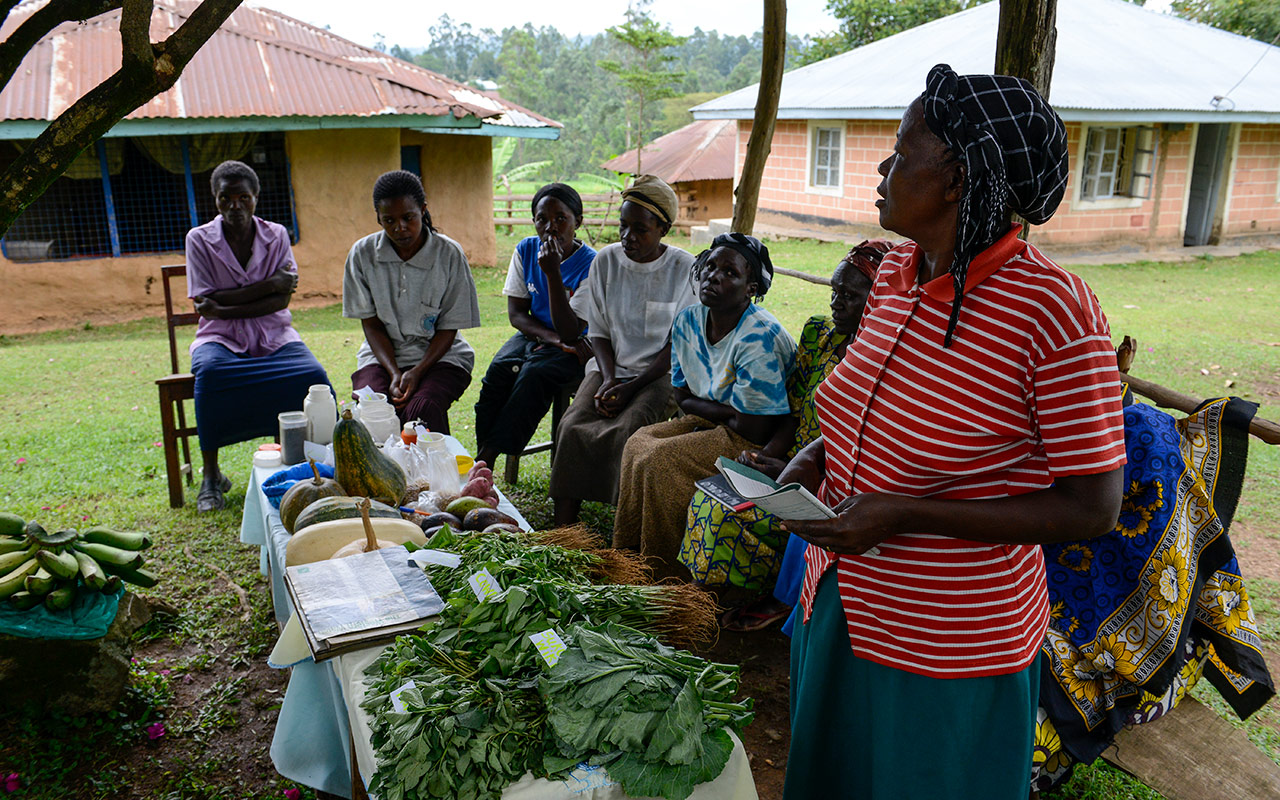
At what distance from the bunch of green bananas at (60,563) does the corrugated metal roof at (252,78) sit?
7801 millimetres

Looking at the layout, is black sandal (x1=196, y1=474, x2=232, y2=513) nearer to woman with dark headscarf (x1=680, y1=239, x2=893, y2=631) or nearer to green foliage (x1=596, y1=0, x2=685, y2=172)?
woman with dark headscarf (x1=680, y1=239, x2=893, y2=631)

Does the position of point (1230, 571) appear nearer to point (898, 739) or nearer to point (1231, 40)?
point (898, 739)

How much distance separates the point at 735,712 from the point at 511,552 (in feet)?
2.96

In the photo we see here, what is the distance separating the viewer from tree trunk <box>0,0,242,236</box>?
96.4 inches

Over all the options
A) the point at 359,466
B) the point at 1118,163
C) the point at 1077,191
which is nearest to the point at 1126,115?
the point at 1077,191

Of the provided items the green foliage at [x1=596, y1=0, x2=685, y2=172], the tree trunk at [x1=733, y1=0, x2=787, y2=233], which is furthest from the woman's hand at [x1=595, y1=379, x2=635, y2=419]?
the green foliage at [x1=596, y1=0, x2=685, y2=172]

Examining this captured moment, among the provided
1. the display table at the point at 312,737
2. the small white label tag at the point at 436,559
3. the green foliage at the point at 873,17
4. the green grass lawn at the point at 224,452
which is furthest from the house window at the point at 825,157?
the display table at the point at 312,737

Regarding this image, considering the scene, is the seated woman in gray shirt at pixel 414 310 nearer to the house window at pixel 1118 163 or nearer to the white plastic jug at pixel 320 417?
the white plastic jug at pixel 320 417

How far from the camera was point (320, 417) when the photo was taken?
4.25m

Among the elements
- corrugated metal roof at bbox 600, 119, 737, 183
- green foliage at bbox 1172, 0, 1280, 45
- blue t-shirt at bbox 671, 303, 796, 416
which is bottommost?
blue t-shirt at bbox 671, 303, 796, 416

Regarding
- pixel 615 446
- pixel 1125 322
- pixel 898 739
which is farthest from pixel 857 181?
pixel 898 739

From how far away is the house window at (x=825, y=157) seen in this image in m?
16.8

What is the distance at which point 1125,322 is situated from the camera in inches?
404

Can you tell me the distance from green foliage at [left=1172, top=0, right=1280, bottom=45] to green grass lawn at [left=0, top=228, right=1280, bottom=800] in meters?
13.9
